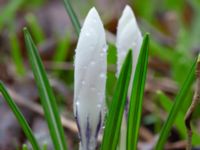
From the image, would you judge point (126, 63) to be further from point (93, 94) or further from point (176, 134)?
point (176, 134)

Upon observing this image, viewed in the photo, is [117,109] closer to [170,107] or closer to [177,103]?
[177,103]

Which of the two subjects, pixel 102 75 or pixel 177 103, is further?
pixel 177 103

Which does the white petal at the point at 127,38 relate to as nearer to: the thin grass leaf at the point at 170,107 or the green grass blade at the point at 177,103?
the green grass blade at the point at 177,103

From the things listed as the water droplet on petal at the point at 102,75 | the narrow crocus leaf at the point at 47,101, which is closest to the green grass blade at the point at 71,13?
the narrow crocus leaf at the point at 47,101

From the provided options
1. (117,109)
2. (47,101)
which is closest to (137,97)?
(117,109)

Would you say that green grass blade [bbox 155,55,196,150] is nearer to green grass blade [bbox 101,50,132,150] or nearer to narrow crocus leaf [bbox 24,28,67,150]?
green grass blade [bbox 101,50,132,150]

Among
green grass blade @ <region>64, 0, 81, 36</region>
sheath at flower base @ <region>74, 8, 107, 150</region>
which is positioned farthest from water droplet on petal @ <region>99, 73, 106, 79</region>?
green grass blade @ <region>64, 0, 81, 36</region>

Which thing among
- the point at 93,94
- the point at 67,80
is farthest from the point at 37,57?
the point at 67,80
